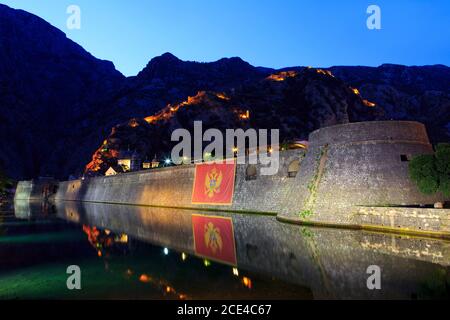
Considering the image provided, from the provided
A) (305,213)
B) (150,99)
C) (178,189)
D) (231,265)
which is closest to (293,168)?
(305,213)

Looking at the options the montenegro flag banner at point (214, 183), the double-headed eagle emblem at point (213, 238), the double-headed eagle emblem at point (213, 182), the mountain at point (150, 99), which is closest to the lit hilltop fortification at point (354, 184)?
the montenegro flag banner at point (214, 183)

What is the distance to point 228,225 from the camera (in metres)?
27.8

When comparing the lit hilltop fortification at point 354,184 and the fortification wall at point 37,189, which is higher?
the lit hilltop fortification at point 354,184

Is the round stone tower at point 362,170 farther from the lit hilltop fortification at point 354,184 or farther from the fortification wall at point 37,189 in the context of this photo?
the fortification wall at point 37,189

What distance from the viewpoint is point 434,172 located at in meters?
22.0

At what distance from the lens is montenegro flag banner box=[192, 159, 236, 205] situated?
130 ft

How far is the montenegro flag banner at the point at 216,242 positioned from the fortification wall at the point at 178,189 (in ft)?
22.6

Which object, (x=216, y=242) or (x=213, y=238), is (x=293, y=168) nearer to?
(x=213, y=238)

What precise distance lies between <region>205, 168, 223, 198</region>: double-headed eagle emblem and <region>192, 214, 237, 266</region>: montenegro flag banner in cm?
1253

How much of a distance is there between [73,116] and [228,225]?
529 feet

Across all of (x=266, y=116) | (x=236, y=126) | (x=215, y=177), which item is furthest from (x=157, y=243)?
(x=266, y=116)

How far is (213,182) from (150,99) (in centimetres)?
11529

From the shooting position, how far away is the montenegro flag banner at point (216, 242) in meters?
17.1

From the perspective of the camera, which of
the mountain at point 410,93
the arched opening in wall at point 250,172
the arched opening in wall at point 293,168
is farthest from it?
the mountain at point 410,93
